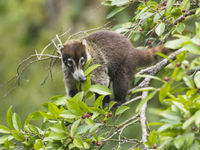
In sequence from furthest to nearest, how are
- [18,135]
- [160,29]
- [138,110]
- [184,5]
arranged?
[160,29], [184,5], [18,135], [138,110]

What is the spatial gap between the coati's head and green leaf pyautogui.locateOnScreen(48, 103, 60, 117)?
1072 mm

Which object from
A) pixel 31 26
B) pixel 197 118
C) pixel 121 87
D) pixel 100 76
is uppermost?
pixel 197 118

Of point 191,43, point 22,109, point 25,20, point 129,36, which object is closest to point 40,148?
point 191,43

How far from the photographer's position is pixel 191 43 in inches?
79.9

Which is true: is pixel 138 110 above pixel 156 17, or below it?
below

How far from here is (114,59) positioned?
4340mm

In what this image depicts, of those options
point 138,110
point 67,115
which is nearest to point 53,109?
point 67,115

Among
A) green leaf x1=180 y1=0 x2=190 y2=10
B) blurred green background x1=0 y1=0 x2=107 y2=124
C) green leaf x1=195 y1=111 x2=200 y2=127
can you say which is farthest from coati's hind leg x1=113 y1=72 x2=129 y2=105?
blurred green background x1=0 y1=0 x2=107 y2=124

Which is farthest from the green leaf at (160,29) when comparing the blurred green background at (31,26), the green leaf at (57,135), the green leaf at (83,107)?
the blurred green background at (31,26)

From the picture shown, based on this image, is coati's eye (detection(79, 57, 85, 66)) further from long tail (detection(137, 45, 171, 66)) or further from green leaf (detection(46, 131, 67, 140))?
green leaf (detection(46, 131, 67, 140))

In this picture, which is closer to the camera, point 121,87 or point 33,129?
point 33,129

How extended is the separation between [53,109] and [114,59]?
1.70 metres

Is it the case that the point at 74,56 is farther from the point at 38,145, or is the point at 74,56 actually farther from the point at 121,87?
the point at 38,145

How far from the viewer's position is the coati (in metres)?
4.18
